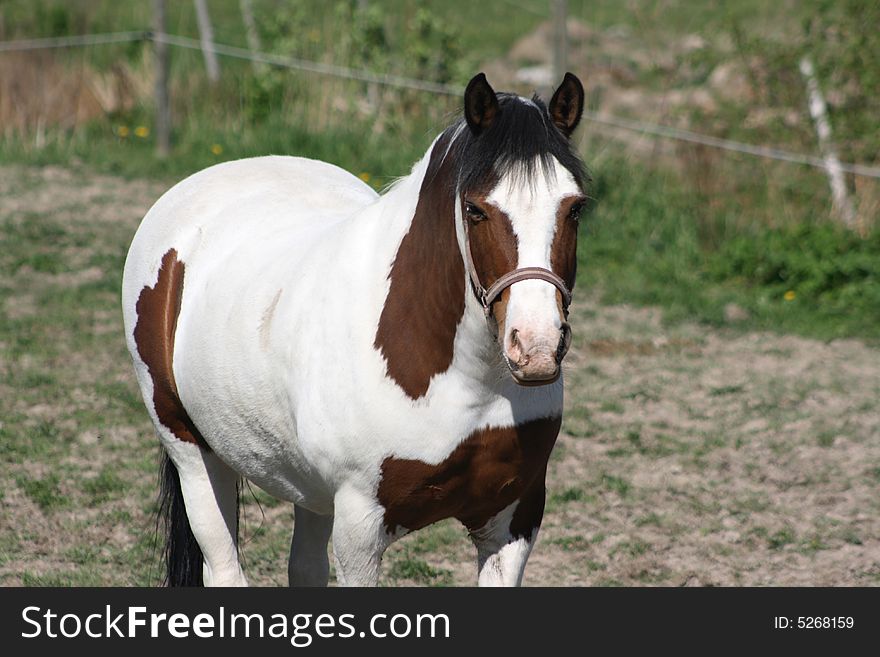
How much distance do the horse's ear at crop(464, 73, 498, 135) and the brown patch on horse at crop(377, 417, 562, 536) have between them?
27.2 inches

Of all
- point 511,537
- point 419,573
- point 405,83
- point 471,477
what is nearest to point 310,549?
point 419,573

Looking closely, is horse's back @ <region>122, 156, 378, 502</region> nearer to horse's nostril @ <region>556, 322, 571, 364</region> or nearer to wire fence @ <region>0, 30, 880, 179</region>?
horse's nostril @ <region>556, 322, 571, 364</region>

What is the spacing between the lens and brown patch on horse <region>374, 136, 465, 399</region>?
8.85 ft

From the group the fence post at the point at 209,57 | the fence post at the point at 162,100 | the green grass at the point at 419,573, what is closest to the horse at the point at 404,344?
the green grass at the point at 419,573

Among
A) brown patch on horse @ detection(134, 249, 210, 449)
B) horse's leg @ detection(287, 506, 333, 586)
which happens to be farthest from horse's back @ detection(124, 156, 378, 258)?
horse's leg @ detection(287, 506, 333, 586)

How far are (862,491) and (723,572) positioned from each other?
40.0 inches

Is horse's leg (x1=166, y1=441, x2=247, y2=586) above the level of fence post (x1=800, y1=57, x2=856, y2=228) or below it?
below

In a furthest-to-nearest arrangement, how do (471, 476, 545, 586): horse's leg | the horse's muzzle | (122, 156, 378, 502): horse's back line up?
1. (122, 156, 378, 502): horse's back
2. (471, 476, 545, 586): horse's leg
3. the horse's muzzle

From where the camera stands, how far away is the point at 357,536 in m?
2.83

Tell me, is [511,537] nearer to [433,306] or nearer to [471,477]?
[471,477]

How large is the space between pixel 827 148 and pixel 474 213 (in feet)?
19.3

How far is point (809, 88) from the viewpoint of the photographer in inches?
311
